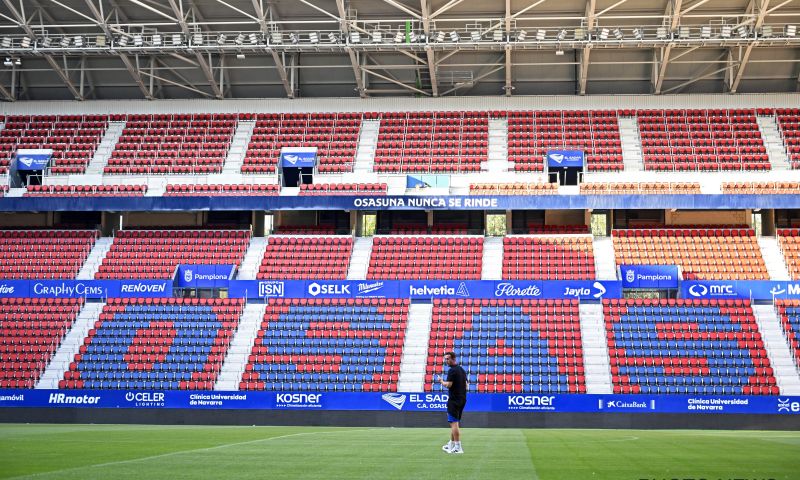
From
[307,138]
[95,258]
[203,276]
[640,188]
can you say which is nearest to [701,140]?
[640,188]

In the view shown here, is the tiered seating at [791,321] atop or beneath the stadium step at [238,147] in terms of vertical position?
beneath

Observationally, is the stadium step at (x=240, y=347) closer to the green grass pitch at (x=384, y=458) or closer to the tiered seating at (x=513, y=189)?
the tiered seating at (x=513, y=189)

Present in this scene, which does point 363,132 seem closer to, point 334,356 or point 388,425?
point 334,356

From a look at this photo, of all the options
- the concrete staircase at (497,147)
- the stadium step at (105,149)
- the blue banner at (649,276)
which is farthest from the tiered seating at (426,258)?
the stadium step at (105,149)

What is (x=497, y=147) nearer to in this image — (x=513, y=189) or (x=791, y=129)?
(x=513, y=189)

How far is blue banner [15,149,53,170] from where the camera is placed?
44.8 m

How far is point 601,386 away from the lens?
32781 millimetres

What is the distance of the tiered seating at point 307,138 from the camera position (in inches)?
1735

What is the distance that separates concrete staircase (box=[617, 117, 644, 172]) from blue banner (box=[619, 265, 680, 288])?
6.08 m

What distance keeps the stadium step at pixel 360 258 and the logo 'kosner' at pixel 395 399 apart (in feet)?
26.5

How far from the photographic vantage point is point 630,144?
44031 mm

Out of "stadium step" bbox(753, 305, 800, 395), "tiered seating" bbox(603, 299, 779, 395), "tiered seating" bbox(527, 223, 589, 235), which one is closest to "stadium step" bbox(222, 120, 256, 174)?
"tiered seating" bbox(527, 223, 589, 235)

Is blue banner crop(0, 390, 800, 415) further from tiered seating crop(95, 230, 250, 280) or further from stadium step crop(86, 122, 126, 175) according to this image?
stadium step crop(86, 122, 126, 175)

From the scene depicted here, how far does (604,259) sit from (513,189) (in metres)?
5.05
